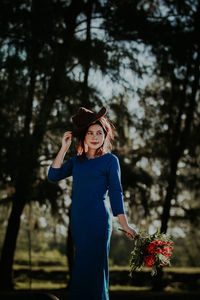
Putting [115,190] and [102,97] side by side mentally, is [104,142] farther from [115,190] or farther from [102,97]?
[102,97]

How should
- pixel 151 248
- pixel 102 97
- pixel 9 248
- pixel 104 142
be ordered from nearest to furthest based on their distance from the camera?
pixel 151 248 < pixel 104 142 < pixel 102 97 < pixel 9 248

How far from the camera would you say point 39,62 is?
21.6 ft

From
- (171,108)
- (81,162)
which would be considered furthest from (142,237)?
(171,108)

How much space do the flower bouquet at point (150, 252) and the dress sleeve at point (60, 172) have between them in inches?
27.2

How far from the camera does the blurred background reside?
671cm

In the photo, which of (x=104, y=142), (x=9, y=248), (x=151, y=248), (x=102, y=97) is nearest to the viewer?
(x=151, y=248)

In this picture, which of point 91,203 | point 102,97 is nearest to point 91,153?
point 91,203

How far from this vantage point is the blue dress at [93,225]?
2.61m

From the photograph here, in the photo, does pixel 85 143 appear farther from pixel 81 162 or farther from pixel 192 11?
pixel 192 11

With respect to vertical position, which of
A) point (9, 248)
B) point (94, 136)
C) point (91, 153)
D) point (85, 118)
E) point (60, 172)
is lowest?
point (9, 248)

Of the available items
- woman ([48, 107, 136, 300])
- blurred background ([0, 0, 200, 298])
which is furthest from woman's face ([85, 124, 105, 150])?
blurred background ([0, 0, 200, 298])

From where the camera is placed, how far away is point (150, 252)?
9.04 feet

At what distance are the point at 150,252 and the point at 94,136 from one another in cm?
89

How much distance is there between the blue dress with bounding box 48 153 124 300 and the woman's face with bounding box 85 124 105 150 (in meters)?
0.14
